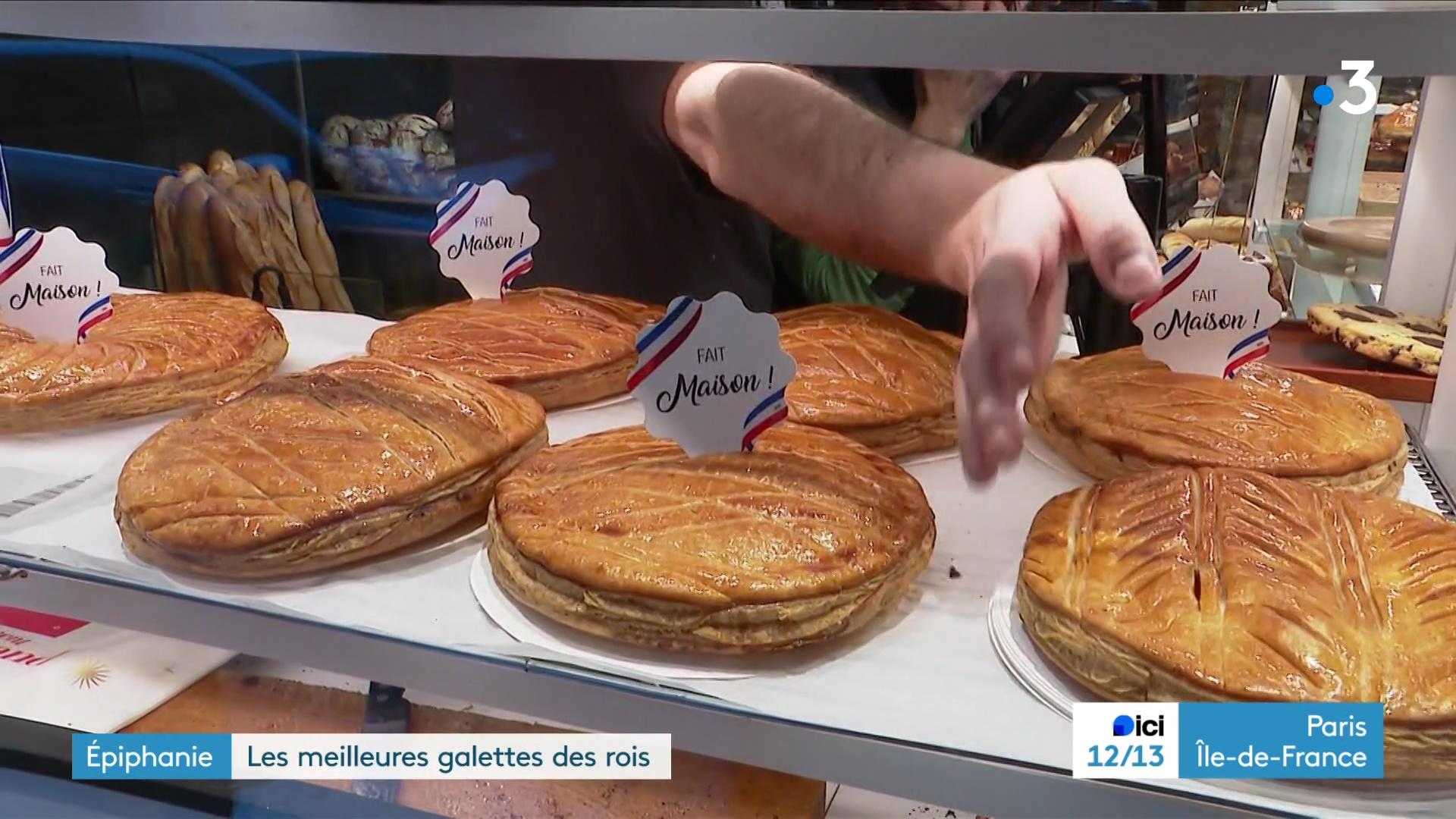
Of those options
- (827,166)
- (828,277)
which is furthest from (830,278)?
(827,166)

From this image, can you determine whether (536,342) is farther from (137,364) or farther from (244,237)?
(244,237)

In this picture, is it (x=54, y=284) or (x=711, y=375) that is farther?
(x=54, y=284)

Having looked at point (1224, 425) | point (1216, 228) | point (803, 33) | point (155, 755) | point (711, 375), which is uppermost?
point (803, 33)

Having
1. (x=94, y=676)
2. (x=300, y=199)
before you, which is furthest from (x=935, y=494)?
(x=300, y=199)

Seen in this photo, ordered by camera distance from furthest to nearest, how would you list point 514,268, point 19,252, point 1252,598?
point 514,268 < point 19,252 < point 1252,598

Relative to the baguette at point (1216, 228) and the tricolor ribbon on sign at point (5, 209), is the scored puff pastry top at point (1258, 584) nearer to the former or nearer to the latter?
the baguette at point (1216, 228)

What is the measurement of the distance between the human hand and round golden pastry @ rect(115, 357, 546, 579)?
56 cm

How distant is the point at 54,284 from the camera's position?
146 cm

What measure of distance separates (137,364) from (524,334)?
54 cm

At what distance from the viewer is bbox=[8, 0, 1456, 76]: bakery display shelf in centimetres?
71

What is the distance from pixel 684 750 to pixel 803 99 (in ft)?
3.36

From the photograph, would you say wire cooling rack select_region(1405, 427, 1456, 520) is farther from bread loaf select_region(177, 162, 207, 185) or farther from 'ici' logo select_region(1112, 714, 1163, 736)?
bread loaf select_region(177, 162, 207, 185)

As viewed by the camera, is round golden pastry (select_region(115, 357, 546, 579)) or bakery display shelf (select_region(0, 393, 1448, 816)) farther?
round golden pastry (select_region(115, 357, 546, 579))

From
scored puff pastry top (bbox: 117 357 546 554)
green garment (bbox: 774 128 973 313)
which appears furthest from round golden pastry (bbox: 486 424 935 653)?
green garment (bbox: 774 128 973 313)
